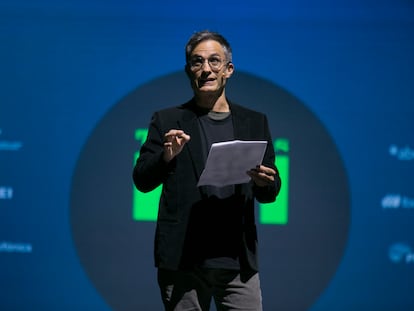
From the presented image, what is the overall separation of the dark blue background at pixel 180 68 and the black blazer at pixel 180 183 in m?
1.53

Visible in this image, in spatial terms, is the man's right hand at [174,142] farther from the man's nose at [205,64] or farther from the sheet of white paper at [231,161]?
the man's nose at [205,64]

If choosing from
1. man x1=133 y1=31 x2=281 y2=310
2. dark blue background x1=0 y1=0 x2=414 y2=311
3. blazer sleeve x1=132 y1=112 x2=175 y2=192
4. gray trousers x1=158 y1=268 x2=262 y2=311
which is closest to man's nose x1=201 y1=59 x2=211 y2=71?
man x1=133 y1=31 x2=281 y2=310

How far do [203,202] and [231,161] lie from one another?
7.7 inches

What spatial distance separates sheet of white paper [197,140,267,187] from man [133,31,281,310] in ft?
0.14

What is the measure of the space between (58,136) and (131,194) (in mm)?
560

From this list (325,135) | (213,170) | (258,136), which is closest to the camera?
(213,170)

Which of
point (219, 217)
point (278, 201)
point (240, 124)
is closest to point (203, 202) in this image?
point (219, 217)

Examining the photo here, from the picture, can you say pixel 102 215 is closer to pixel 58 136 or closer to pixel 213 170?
pixel 58 136

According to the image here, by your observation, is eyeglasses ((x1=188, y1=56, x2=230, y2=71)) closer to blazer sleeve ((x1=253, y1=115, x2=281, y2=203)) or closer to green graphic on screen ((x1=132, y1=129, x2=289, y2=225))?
blazer sleeve ((x1=253, y1=115, x2=281, y2=203))

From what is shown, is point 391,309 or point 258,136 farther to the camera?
point 391,309

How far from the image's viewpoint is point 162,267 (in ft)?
7.34

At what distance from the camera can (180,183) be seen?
7.35ft

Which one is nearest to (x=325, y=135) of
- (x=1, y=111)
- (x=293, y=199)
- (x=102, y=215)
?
(x=293, y=199)

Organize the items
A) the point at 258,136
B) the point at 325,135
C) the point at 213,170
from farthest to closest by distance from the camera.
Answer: the point at 325,135 → the point at 258,136 → the point at 213,170
